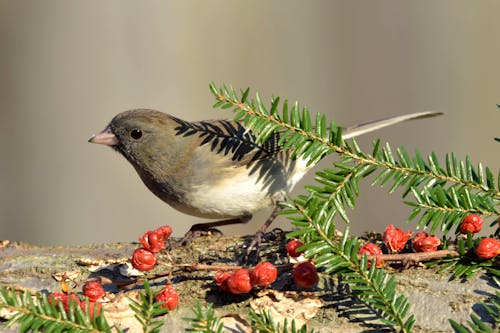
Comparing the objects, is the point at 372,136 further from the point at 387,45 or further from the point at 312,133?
the point at 312,133

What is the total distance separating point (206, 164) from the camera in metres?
2.28

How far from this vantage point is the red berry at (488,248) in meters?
1.29

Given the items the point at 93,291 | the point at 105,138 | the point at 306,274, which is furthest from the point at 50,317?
the point at 105,138

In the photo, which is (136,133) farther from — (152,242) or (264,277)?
(264,277)

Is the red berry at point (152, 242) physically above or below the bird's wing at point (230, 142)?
below

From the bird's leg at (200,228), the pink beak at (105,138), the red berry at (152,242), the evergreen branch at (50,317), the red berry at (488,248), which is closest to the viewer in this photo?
the evergreen branch at (50,317)

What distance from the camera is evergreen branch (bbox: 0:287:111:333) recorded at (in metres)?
1.15

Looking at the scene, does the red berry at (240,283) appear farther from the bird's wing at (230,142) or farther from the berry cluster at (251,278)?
the bird's wing at (230,142)

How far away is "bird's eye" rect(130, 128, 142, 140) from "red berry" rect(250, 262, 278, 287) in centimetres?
114

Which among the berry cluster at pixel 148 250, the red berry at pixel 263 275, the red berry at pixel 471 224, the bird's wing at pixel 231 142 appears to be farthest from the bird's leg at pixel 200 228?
the red berry at pixel 471 224

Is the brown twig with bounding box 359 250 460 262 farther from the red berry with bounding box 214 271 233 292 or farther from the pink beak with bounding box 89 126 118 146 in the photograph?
the pink beak with bounding box 89 126 118 146

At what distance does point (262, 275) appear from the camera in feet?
4.41

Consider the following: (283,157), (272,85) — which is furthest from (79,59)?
(283,157)

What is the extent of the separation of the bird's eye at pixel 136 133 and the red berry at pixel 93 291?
1.01 meters
